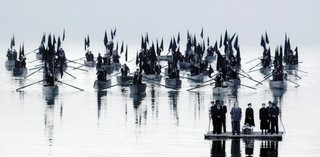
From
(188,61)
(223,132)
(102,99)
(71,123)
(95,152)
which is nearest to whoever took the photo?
(95,152)

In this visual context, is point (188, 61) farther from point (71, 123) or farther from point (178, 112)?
point (71, 123)

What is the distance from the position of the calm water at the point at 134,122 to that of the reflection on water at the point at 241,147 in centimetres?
5

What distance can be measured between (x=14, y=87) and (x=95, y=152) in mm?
60910

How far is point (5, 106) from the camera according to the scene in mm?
96688

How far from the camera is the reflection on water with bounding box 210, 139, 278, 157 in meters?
61.6

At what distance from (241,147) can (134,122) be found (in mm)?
18651

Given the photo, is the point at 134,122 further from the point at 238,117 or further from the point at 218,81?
the point at 218,81

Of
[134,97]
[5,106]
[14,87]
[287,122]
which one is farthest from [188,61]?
[287,122]

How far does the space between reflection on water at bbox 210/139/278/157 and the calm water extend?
0.16 feet

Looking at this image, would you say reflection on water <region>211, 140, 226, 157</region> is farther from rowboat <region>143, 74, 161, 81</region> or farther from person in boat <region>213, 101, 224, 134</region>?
rowboat <region>143, 74, 161, 81</region>

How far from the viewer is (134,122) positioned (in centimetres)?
8156

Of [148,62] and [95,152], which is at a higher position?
[148,62]

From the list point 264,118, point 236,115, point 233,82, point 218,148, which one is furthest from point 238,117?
point 233,82

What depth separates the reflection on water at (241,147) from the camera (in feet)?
202
